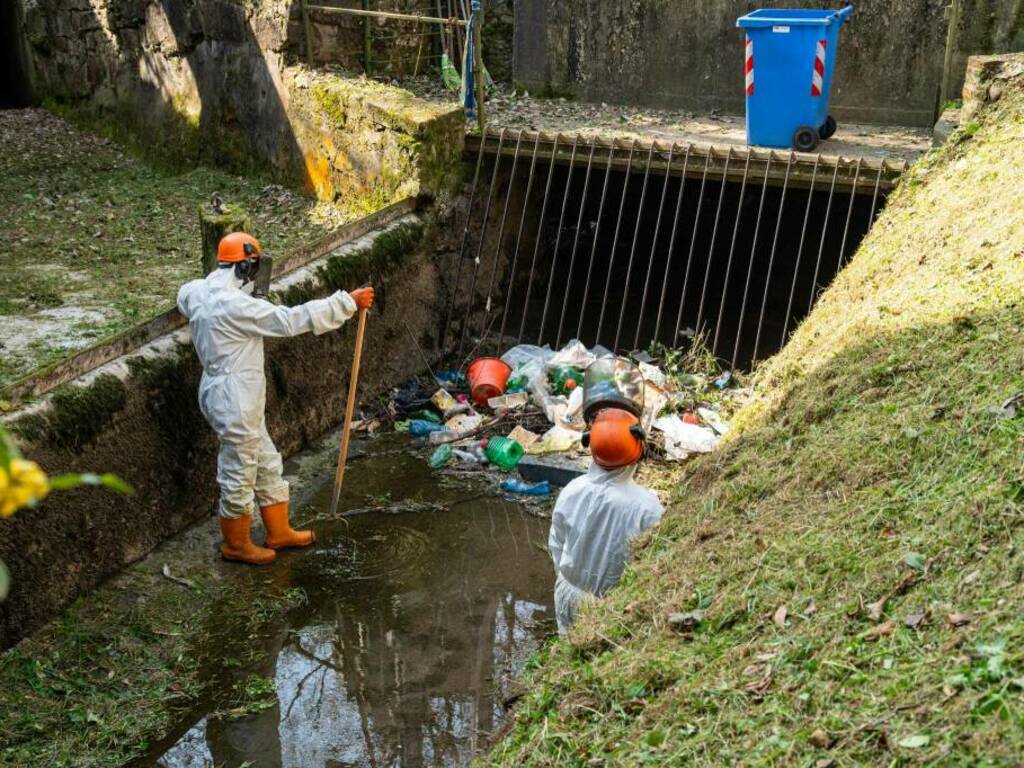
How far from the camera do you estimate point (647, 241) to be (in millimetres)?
11633

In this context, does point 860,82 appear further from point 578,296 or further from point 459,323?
point 459,323

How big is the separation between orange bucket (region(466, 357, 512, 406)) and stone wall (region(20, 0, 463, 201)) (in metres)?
1.59

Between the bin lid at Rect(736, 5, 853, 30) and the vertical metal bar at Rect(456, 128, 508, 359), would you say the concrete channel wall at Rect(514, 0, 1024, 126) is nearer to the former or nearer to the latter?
the bin lid at Rect(736, 5, 853, 30)

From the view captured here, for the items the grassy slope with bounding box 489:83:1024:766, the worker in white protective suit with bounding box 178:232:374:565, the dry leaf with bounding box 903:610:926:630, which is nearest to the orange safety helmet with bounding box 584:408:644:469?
the grassy slope with bounding box 489:83:1024:766

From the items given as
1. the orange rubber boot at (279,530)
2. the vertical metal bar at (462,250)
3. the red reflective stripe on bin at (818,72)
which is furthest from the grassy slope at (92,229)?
the red reflective stripe on bin at (818,72)

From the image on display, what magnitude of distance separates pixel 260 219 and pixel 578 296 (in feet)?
10.2

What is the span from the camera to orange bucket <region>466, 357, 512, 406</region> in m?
8.76

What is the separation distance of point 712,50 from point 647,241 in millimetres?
2004

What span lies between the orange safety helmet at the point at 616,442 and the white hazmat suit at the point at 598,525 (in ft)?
0.21

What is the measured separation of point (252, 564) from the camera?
22.0 feet

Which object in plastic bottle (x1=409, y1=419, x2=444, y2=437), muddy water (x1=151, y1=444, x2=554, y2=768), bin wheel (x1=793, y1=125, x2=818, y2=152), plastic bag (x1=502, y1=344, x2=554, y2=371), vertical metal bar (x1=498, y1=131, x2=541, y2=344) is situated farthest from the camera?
vertical metal bar (x1=498, y1=131, x2=541, y2=344)

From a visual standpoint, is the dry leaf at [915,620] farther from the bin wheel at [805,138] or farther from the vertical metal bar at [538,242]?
the bin wheel at [805,138]

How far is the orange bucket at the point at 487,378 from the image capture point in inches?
345

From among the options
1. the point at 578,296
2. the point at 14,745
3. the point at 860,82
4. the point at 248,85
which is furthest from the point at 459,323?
the point at 14,745
